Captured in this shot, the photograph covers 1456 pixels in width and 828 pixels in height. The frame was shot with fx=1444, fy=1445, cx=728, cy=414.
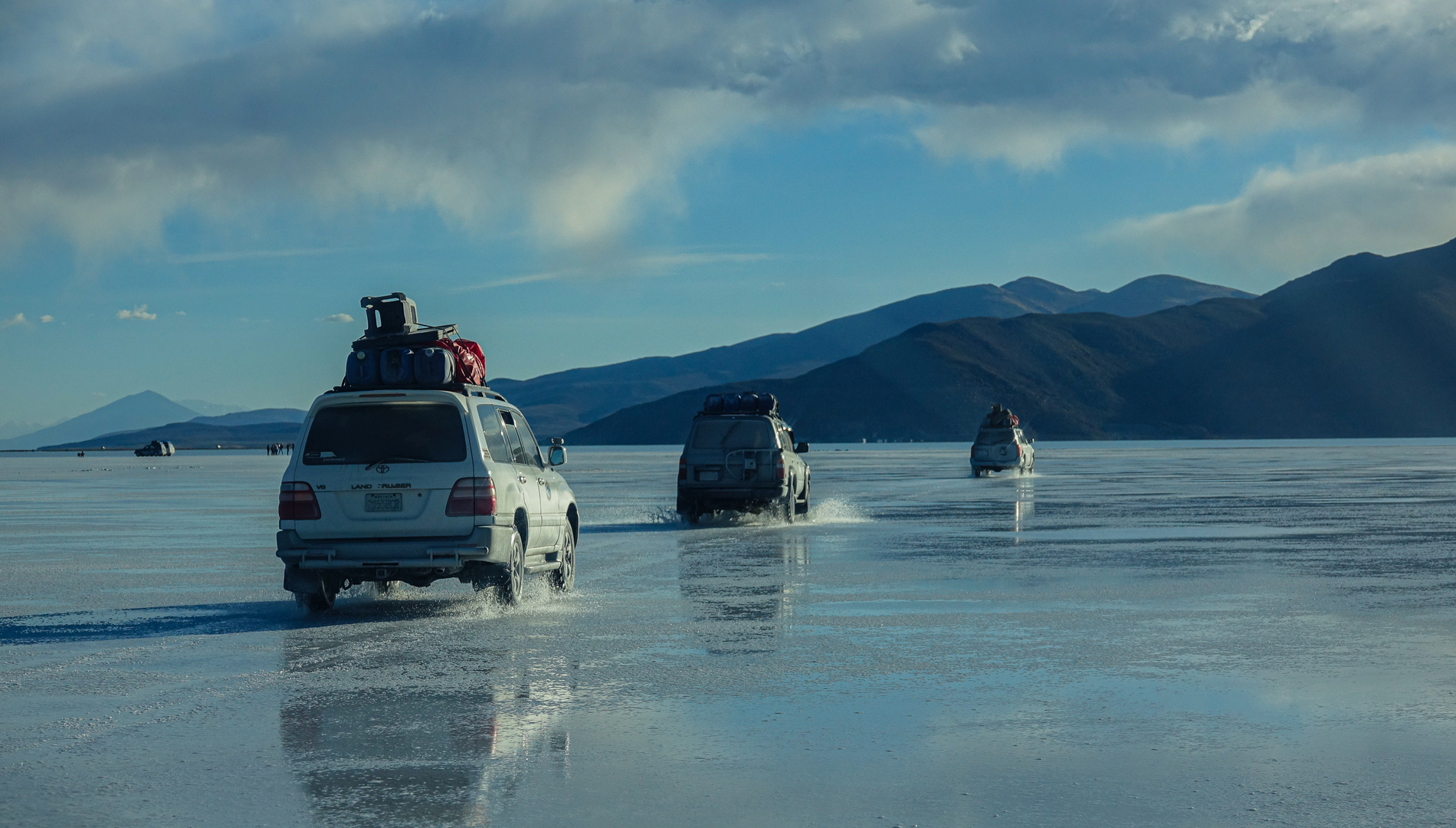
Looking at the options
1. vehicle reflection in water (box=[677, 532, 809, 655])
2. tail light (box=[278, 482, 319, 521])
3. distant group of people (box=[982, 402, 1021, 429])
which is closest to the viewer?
vehicle reflection in water (box=[677, 532, 809, 655])

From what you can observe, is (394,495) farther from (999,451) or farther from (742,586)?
(999,451)

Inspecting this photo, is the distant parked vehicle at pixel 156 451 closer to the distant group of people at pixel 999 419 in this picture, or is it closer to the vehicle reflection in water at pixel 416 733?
the distant group of people at pixel 999 419

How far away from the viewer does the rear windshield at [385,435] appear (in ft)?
40.6

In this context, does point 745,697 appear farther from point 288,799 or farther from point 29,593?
point 29,593

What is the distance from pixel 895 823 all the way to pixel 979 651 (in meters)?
4.71

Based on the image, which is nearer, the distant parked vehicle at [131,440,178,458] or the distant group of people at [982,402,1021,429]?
the distant group of people at [982,402,1021,429]

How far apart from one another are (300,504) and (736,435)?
13.1 meters

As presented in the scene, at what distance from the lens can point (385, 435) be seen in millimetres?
12594

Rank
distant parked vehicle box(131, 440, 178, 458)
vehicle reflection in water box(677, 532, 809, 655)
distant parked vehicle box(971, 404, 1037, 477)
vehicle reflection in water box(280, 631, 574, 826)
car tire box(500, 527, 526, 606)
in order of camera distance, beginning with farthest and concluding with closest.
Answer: distant parked vehicle box(131, 440, 178, 458) → distant parked vehicle box(971, 404, 1037, 477) → car tire box(500, 527, 526, 606) → vehicle reflection in water box(677, 532, 809, 655) → vehicle reflection in water box(280, 631, 574, 826)

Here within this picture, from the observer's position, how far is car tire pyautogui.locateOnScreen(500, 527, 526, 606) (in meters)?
12.7

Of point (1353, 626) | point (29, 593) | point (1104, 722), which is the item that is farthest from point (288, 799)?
point (29, 593)

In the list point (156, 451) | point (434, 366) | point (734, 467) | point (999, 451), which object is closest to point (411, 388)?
point (434, 366)

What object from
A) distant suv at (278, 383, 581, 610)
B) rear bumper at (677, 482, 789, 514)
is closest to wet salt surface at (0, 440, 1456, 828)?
distant suv at (278, 383, 581, 610)

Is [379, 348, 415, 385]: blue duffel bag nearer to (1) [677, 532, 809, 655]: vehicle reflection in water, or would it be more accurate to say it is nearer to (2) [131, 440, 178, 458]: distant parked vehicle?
(1) [677, 532, 809, 655]: vehicle reflection in water
